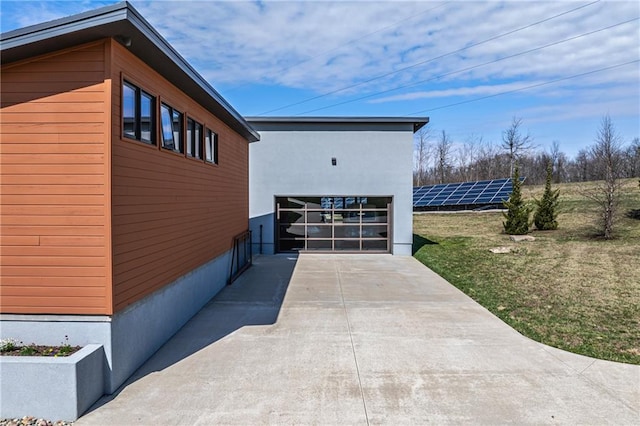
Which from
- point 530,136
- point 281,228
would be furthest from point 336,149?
point 530,136

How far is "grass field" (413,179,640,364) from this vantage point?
6.21 m

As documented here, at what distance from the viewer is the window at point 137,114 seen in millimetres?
4785

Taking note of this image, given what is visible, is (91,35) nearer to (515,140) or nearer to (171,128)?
(171,128)

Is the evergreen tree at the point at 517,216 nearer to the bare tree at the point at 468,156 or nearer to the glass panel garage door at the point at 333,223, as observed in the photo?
the glass panel garage door at the point at 333,223

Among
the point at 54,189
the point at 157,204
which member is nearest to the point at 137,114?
the point at 157,204

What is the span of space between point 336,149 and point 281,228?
389cm

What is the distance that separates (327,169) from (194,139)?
8.36 m

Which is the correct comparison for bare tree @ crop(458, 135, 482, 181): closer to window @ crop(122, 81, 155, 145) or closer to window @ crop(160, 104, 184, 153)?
window @ crop(160, 104, 184, 153)

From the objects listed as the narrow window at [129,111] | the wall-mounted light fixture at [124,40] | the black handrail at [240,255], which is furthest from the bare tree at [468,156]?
the wall-mounted light fixture at [124,40]

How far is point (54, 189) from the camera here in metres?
4.29

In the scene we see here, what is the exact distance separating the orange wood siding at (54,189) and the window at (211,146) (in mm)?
3970

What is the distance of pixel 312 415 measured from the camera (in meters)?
3.96

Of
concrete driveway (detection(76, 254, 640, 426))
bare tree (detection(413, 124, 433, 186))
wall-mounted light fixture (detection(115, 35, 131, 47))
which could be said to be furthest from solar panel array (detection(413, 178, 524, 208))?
wall-mounted light fixture (detection(115, 35, 131, 47))

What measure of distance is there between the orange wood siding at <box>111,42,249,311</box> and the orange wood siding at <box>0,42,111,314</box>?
0.18 metres
